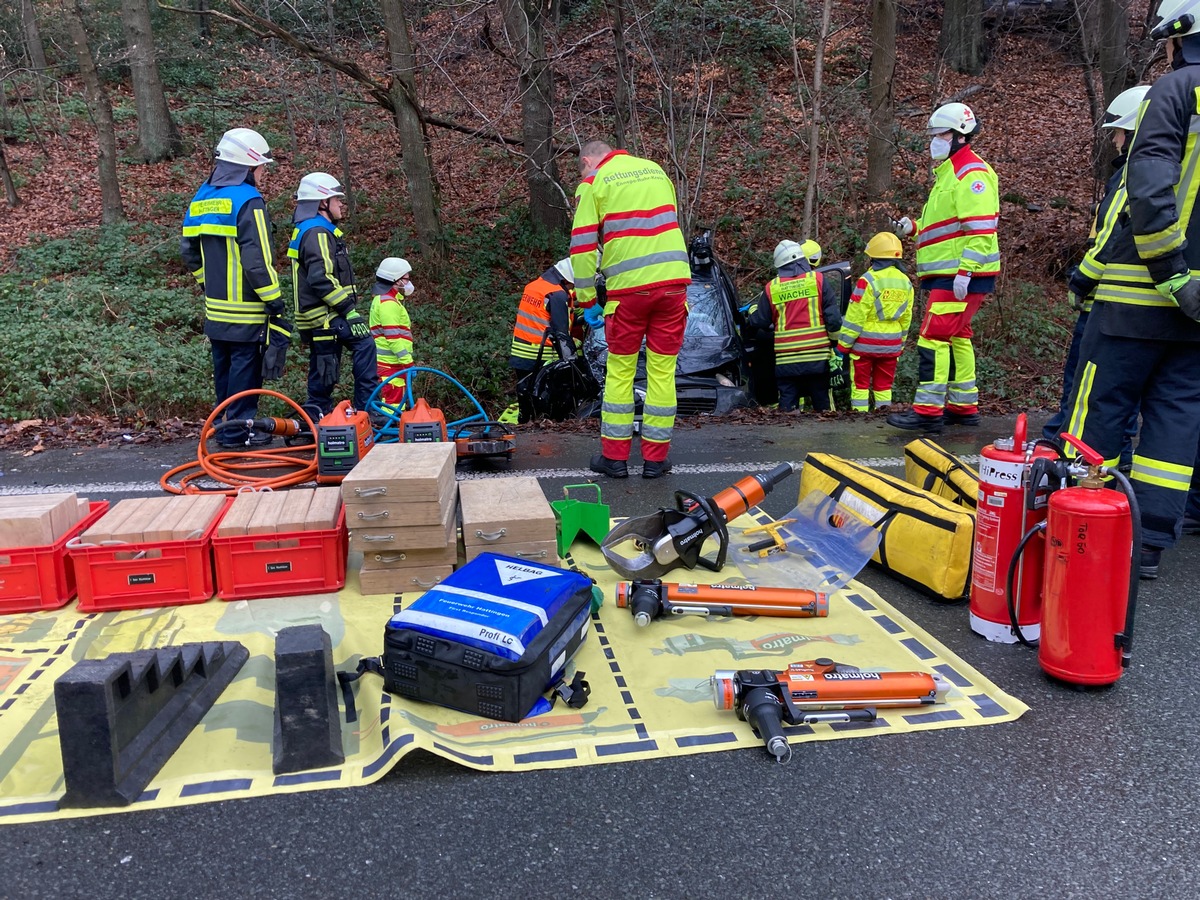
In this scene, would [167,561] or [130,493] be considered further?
[130,493]

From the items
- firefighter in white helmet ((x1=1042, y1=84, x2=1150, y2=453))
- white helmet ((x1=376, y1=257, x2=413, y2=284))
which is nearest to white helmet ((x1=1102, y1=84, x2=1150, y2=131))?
firefighter in white helmet ((x1=1042, y1=84, x2=1150, y2=453))

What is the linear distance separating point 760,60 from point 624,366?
1543 centimetres

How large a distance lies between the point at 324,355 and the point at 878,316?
204 inches

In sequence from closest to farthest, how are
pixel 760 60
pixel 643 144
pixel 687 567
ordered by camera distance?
pixel 687 567
pixel 643 144
pixel 760 60

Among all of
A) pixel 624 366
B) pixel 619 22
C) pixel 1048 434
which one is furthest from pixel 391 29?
pixel 1048 434

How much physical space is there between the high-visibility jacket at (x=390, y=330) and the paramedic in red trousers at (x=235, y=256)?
1644mm

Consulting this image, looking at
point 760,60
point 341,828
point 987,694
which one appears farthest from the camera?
point 760,60

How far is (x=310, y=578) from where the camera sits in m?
4.14

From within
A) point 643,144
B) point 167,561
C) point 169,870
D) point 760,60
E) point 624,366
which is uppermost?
point 760,60

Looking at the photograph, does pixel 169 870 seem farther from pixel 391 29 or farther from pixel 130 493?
pixel 391 29

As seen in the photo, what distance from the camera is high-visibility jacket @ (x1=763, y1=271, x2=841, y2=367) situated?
886cm

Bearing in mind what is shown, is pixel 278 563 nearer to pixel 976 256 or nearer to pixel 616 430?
pixel 616 430

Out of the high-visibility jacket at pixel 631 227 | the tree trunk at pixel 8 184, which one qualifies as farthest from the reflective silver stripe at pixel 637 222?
the tree trunk at pixel 8 184

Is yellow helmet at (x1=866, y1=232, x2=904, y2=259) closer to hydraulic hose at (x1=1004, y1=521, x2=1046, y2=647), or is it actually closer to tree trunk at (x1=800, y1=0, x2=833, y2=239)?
tree trunk at (x1=800, y1=0, x2=833, y2=239)
